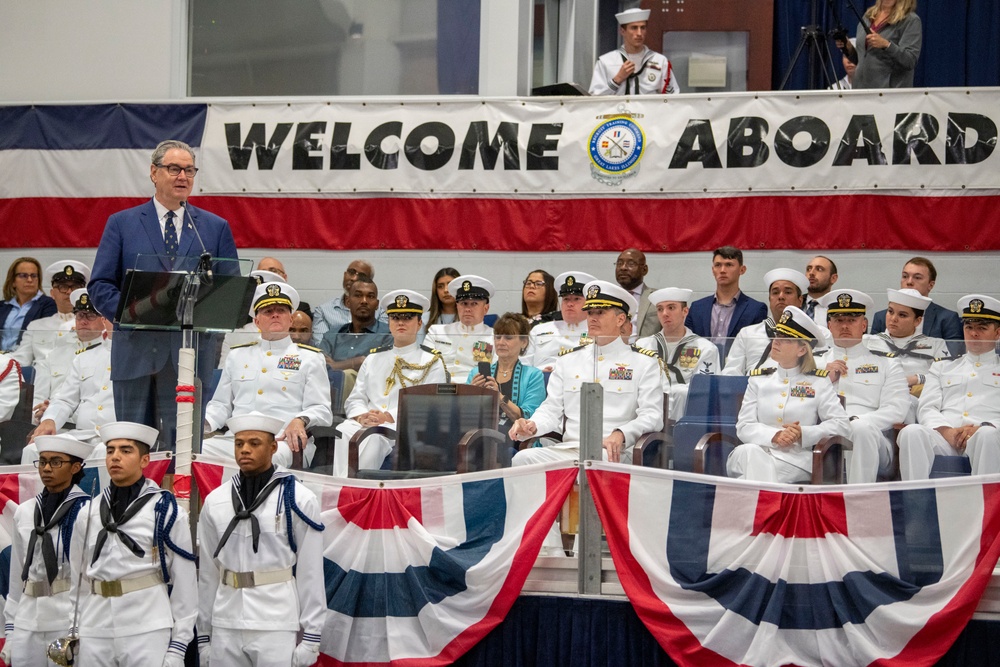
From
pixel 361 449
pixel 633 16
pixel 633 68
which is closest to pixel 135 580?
pixel 361 449

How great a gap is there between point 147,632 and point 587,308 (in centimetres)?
275

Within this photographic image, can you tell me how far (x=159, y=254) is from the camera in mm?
5719

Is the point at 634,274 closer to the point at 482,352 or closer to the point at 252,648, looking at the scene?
the point at 482,352

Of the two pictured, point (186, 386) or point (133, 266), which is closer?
point (186, 386)

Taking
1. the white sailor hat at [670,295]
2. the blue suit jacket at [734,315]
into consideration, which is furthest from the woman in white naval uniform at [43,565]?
the blue suit jacket at [734,315]

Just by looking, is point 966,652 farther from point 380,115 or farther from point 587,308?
point 380,115

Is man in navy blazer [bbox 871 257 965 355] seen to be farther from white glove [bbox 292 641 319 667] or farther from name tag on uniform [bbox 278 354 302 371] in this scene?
white glove [bbox 292 641 319 667]

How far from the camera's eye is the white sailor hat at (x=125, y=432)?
17.7 ft

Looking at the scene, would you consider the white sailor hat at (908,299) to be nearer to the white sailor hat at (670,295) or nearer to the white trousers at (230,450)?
the white sailor hat at (670,295)

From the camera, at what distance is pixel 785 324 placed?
244 inches

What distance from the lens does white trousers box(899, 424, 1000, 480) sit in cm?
541

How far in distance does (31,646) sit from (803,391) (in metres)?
3.42

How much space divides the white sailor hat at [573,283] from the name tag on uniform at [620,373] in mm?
2113

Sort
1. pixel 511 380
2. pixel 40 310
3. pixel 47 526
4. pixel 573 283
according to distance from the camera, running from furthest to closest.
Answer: pixel 40 310 → pixel 573 283 → pixel 511 380 → pixel 47 526
